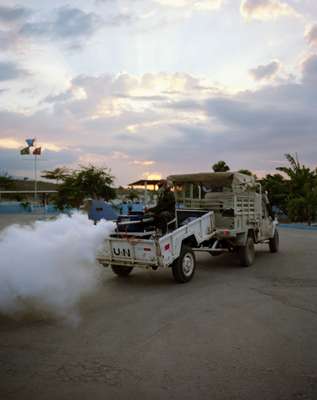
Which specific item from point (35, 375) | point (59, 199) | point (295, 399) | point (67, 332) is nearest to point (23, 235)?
point (67, 332)

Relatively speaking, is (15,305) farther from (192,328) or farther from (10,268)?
(192,328)

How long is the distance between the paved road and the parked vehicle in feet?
2.25

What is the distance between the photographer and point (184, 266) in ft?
28.5

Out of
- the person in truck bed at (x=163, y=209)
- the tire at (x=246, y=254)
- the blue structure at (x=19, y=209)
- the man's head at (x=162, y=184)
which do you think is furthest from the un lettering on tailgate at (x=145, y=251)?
the blue structure at (x=19, y=209)

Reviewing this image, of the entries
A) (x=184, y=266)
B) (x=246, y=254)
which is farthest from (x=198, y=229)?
(x=246, y=254)

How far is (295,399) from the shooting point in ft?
11.9

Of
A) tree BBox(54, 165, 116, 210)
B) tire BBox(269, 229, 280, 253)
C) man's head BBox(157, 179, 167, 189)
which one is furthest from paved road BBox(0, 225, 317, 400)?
tree BBox(54, 165, 116, 210)

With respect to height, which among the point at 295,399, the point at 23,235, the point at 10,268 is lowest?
the point at 295,399

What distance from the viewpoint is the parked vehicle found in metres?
8.30

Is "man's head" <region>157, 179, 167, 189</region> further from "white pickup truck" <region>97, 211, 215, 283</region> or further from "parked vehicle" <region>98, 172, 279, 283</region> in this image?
"white pickup truck" <region>97, 211, 215, 283</region>

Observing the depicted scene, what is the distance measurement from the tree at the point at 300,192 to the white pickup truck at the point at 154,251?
17.6 m

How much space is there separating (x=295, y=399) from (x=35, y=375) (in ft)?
8.37

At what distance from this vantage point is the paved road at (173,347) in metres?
3.84

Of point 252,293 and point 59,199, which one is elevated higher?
point 59,199
